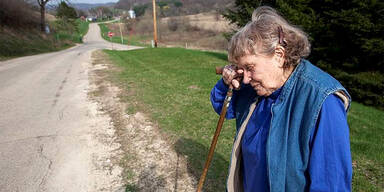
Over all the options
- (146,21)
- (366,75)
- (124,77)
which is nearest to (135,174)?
(124,77)

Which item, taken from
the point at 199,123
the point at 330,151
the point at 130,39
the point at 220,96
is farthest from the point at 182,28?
the point at 330,151

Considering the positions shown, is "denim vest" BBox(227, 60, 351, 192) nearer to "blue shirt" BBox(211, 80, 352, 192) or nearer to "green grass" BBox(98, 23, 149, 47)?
"blue shirt" BBox(211, 80, 352, 192)

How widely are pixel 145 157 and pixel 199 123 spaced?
1.52 m

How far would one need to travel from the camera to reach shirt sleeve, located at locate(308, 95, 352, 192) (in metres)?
1.10

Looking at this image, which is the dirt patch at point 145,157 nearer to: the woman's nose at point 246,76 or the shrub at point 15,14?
the woman's nose at point 246,76

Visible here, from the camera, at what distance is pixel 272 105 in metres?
1.34

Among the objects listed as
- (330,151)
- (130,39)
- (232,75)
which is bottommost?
(330,151)

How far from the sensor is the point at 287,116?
1.26 metres

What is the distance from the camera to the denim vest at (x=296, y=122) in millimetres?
1155

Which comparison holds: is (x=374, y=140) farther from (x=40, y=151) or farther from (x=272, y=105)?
(x=40, y=151)

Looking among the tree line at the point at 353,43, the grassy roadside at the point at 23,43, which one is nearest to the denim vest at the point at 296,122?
the tree line at the point at 353,43

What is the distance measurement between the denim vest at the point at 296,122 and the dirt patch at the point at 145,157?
1.89 m

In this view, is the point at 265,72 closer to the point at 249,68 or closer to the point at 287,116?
the point at 249,68

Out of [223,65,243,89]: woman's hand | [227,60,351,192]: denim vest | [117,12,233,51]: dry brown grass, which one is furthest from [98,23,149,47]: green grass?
[227,60,351,192]: denim vest
